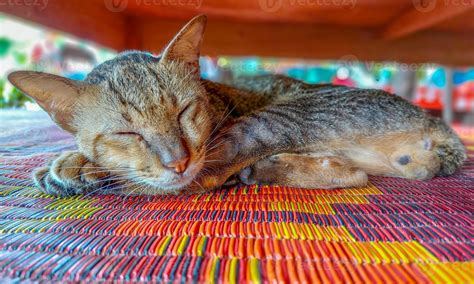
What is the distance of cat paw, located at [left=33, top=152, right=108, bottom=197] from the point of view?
89 centimetres

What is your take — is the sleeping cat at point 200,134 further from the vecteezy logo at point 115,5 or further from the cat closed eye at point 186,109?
the vecteezy logo at point 115,5

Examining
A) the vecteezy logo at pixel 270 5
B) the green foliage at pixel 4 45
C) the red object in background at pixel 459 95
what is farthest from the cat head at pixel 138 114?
the red object in background at pixel 459 95

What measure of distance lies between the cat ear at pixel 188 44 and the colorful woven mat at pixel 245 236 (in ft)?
1.62

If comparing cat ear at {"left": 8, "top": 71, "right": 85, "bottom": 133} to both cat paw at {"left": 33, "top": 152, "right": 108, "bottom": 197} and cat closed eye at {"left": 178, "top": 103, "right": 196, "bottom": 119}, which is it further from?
cat closed eye at {"left": 178, "top": 103, "right": 196, "bottom": 119}

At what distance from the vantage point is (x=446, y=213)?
0.76 metres

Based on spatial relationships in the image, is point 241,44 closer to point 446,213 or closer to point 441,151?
point 441,151

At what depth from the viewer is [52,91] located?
920 millimetres

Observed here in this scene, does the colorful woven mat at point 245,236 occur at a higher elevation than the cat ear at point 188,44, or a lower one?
lower

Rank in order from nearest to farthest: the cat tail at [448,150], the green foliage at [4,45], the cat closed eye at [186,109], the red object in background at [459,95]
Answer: the cat closed eye at [186,109] → the cat tail at [448,150] → the green foliage at [4,45] → the red object in background at [459,95]

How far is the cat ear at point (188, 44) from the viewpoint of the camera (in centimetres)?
105

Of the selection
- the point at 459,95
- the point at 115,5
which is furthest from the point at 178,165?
the point at 459,95

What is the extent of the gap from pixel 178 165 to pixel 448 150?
3.26 feet

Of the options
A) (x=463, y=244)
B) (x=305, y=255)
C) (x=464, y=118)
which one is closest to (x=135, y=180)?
(x=305, y=255)

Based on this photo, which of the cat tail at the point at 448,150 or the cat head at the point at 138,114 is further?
the cat tail at the point at 448,150
